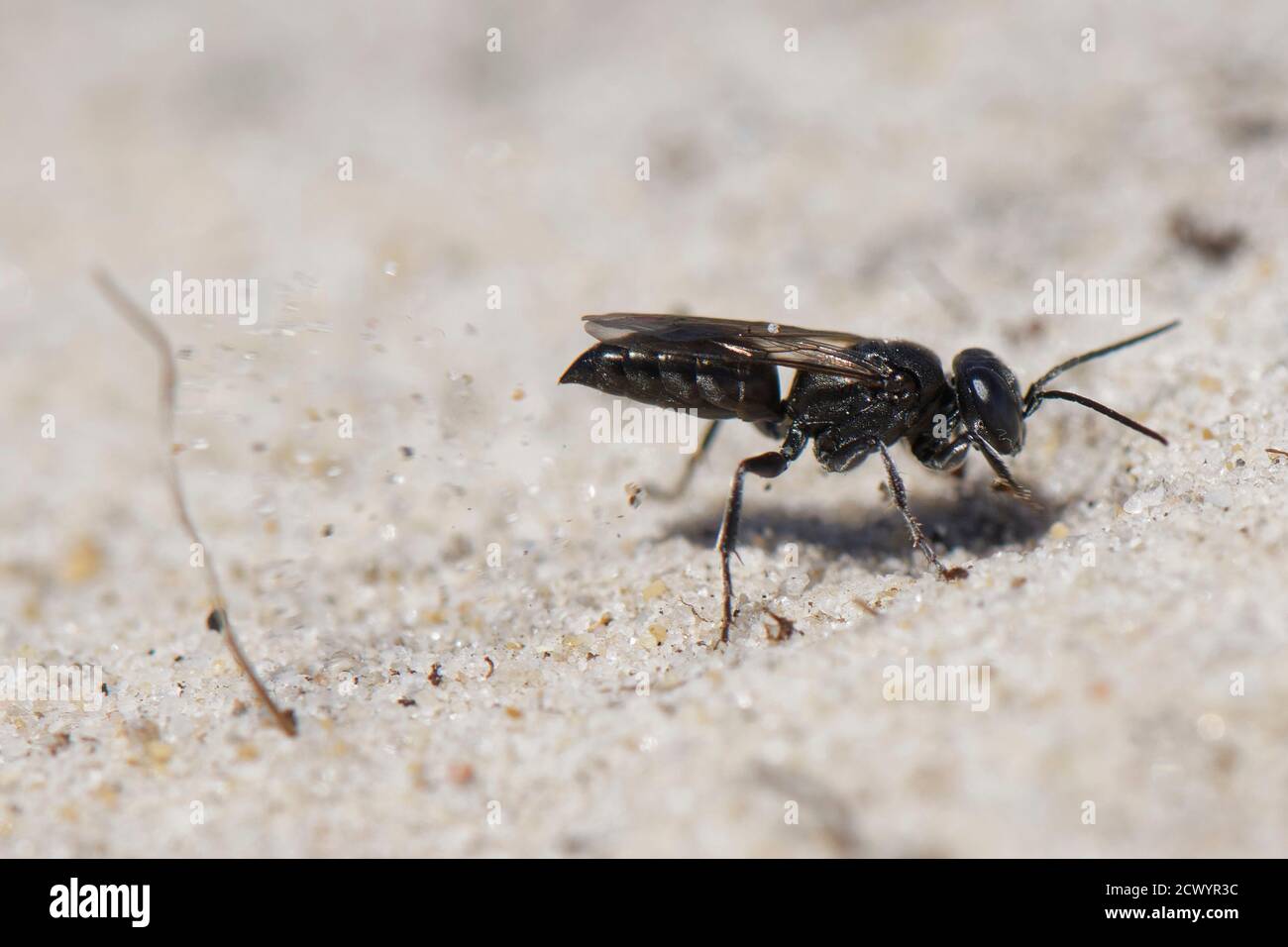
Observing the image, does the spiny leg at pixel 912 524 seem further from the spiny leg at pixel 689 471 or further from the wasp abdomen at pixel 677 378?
the spiny leg at pixel 689 471

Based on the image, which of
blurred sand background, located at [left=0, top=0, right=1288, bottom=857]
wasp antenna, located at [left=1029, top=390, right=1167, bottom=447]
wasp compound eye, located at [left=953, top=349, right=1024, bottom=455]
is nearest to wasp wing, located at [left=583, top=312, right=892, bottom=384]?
wasp compound eye, located at [left=953, top=349, right=1024, bottom=455]

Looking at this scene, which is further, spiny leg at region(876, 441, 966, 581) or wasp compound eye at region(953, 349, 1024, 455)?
wasp compound eye at region(953, 349, 1024, 455)

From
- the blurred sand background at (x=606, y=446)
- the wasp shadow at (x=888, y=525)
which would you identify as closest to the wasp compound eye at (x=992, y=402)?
the wasp shadow at (x=888, y=525)

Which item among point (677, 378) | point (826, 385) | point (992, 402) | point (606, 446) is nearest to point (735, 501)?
point (677, 378)

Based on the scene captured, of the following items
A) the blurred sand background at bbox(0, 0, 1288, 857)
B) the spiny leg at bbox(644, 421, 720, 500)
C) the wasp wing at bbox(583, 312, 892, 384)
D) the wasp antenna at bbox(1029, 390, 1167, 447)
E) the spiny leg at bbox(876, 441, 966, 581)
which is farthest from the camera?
the spiny leg at bbox(644, 421, 720, 500)

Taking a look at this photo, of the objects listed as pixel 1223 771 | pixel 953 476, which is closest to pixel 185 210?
pixel 953 476

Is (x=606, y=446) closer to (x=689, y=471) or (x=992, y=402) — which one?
(x=689, y=471)

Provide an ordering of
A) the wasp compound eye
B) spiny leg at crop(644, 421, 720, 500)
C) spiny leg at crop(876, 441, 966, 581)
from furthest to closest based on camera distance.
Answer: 1. spiny leg at crop(644, 421, 720, 500)
2. the wasp compound eye
3. spiny leg at crop(876, 441, 966, 581)

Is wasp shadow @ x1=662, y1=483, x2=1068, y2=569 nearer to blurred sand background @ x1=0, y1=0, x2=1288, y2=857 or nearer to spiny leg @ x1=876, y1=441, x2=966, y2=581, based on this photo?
blurred sand background @ x1=0, y1=0, x2=1288, y2=857
